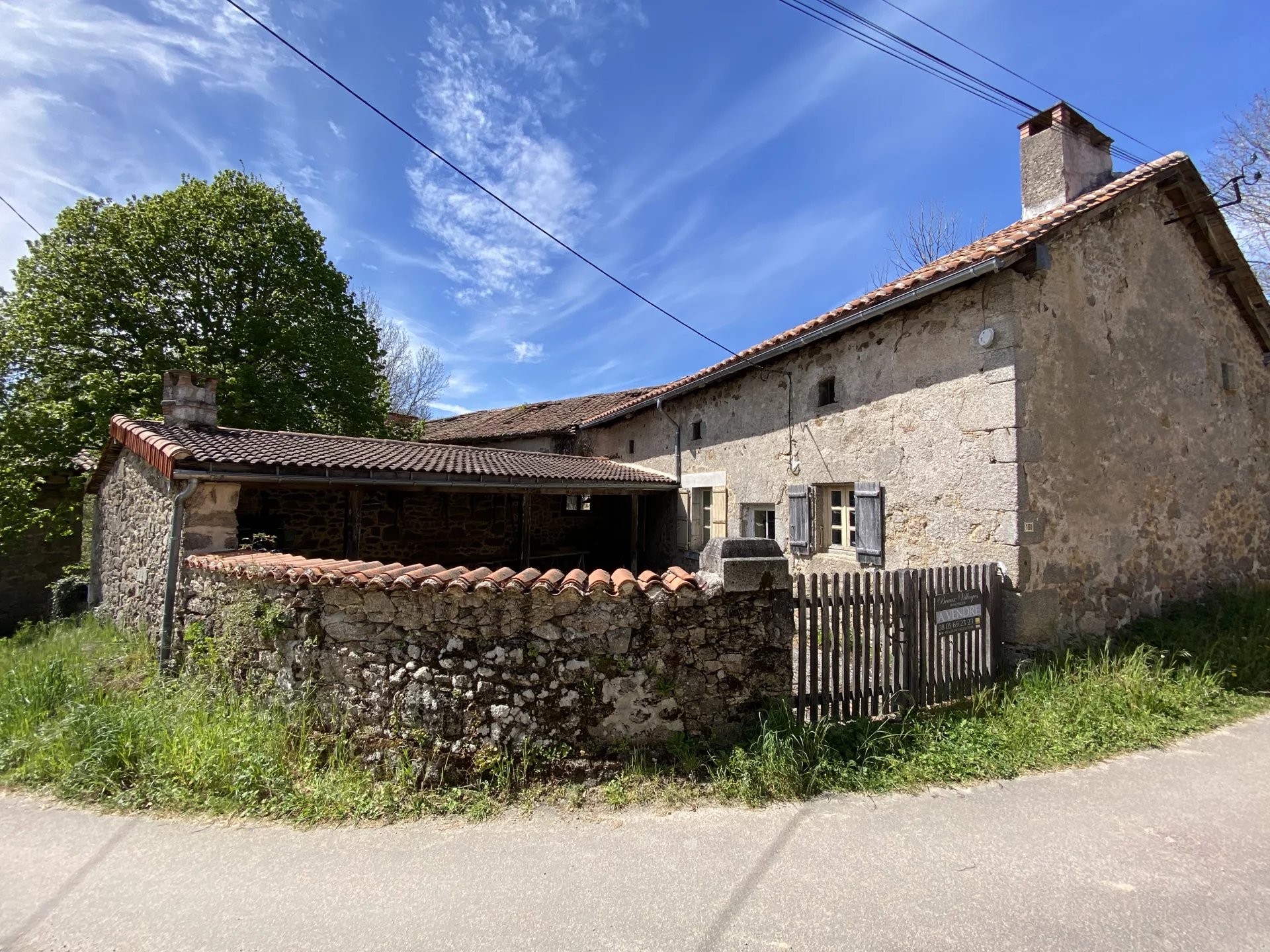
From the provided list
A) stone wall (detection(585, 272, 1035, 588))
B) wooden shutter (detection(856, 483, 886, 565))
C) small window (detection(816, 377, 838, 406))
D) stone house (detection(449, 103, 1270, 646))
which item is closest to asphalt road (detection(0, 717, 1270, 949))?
stone house (detection(449, 103, 1270, 646))

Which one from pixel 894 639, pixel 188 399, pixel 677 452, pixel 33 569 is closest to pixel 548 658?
pixel 894 639

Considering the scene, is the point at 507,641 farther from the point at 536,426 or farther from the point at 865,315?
the point at 536,426

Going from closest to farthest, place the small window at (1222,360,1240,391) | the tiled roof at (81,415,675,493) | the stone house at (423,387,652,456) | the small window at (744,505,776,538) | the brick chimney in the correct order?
the tiled roof at (81,415,675,493) → the brick chimney → the small window at (1222,360,1240,391) → the small window at (744,505,776,538) → the stone house at (423,387,652,456)

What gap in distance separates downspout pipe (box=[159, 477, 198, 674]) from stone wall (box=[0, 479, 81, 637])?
881 cm

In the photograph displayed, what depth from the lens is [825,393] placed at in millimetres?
7969

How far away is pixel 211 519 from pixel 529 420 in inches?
524

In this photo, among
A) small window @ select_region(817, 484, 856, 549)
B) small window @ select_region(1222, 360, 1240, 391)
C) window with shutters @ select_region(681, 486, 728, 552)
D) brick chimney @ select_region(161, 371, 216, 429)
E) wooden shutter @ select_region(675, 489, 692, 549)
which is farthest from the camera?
wooden shutter @ select_region(675, 489, 692, 549)

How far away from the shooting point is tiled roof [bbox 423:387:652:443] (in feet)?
55.0

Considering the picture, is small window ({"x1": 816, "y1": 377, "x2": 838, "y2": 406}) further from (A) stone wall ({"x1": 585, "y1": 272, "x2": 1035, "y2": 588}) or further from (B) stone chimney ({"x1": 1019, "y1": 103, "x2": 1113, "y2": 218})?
(B) stone chimney ({"x1": 1019, "y1": 103, "x2": 1113, "y2": 218})

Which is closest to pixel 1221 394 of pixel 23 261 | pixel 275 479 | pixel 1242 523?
pixel 1242 523

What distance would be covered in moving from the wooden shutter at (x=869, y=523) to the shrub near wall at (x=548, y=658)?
344 centimetres

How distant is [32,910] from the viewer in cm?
261

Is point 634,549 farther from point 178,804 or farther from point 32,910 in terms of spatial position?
point 32,910

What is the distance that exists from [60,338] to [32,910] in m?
14.5
